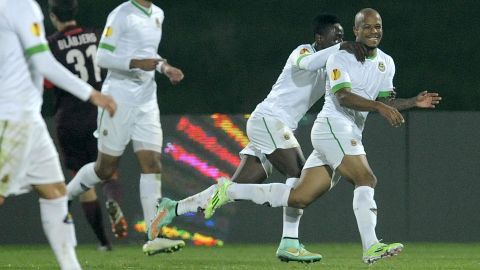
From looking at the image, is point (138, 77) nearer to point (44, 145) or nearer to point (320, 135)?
point (320, 135)

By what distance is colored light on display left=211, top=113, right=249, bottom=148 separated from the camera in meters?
11.8

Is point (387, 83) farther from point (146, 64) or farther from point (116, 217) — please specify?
point (116, 217)

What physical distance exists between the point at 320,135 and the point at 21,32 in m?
2.80

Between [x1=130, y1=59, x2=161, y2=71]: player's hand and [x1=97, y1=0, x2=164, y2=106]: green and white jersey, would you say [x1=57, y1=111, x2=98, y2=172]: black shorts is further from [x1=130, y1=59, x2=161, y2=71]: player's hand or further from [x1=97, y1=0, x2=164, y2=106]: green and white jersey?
[x1=130, y1=59, x2=161, y2=71]: player's hand

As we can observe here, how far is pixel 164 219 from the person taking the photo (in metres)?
8.89

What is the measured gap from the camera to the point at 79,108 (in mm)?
10289

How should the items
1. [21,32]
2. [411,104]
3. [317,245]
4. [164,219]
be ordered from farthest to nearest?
[317,245] → [164,219] → [411,104] → [21,32]

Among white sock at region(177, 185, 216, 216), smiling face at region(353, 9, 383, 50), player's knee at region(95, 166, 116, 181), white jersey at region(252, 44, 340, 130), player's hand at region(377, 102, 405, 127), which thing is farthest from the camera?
player's knee at region(95, 166, 116, 181)

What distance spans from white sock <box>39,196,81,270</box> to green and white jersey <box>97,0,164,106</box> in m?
2.65

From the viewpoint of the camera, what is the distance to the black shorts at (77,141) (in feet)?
33.7

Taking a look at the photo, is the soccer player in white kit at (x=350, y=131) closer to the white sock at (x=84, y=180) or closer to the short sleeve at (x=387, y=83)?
the short sleeve at (x=387, y=83)

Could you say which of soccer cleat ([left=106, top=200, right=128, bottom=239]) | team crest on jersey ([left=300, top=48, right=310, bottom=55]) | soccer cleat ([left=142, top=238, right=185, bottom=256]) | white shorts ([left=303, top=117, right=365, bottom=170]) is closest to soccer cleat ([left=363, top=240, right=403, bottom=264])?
white shorts ([left=303, top=117, right=365, bottom=170])

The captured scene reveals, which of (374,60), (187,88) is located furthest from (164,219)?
(187,88)

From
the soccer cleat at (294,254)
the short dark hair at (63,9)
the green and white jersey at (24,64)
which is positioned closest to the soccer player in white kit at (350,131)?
the soccer cleat at (294,254)
